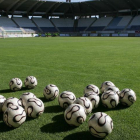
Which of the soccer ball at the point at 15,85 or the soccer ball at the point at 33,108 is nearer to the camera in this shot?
the soccer ball at the point at 33,108

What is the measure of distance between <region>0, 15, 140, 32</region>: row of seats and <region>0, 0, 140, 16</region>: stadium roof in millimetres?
2651

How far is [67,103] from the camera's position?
15.3ft

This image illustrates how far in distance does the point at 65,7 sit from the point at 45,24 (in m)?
10.4

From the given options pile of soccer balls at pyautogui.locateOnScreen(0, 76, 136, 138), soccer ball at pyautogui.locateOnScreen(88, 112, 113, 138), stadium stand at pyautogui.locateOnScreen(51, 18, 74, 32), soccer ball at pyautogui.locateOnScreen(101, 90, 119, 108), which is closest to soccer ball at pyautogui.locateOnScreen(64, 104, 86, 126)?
pile of soccer balls at pyautogui.locateOnScreen(0, 76, 136, 138)

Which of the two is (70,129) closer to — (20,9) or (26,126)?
(26,126)

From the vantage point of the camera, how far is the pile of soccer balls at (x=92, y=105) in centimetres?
343

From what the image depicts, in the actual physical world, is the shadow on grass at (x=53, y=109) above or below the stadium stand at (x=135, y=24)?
below

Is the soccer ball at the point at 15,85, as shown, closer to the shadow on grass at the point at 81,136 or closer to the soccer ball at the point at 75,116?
the soccer ball at the point at 75,116

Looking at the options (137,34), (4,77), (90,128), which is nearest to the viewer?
(90,128)

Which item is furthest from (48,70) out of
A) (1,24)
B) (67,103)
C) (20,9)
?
(20,9)

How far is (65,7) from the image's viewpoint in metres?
78.2

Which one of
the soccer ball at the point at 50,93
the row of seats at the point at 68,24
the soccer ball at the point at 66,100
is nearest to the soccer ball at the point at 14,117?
the soccer ball at the point at 66,100

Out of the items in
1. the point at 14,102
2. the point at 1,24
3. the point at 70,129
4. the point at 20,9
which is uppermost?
the point at 20,9

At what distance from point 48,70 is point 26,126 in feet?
18.9
